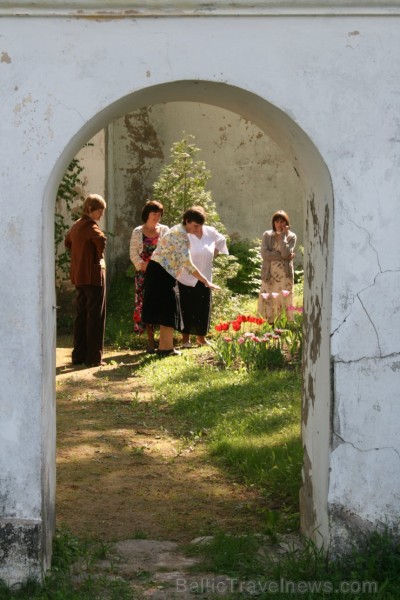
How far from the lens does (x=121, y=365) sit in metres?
10.7

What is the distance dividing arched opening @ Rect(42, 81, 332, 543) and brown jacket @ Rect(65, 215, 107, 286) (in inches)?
187

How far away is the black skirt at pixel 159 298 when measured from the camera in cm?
1074

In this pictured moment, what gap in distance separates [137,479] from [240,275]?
805 centimetres

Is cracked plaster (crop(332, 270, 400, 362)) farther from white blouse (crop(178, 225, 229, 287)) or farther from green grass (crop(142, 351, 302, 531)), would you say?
white blouse (crop(178, 225, 229, 287))

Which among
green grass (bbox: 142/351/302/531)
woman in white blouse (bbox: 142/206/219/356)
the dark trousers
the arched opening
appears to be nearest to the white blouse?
woman in white blouse (bbox: 142/206/219/356)

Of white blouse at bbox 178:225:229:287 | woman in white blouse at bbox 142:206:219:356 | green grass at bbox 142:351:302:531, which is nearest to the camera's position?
green grass at bbox 142:351:302:531

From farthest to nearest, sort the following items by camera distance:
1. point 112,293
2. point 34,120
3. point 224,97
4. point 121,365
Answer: point 112,293, point 121,365, point 224,97, point 34,120

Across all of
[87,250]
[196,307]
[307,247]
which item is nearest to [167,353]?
[196,307]

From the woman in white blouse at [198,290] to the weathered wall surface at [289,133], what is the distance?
6.06 m

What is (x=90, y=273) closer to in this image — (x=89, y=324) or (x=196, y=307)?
(x=89, y=324)

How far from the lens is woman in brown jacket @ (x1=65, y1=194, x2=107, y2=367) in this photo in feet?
33.4

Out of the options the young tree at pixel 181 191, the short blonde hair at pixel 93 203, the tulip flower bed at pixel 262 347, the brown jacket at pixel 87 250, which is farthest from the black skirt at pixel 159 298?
the young tree at pixel 181 191

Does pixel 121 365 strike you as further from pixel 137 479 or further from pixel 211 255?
pixel 137 479

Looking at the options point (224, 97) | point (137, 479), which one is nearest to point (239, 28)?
point (224, 97)
